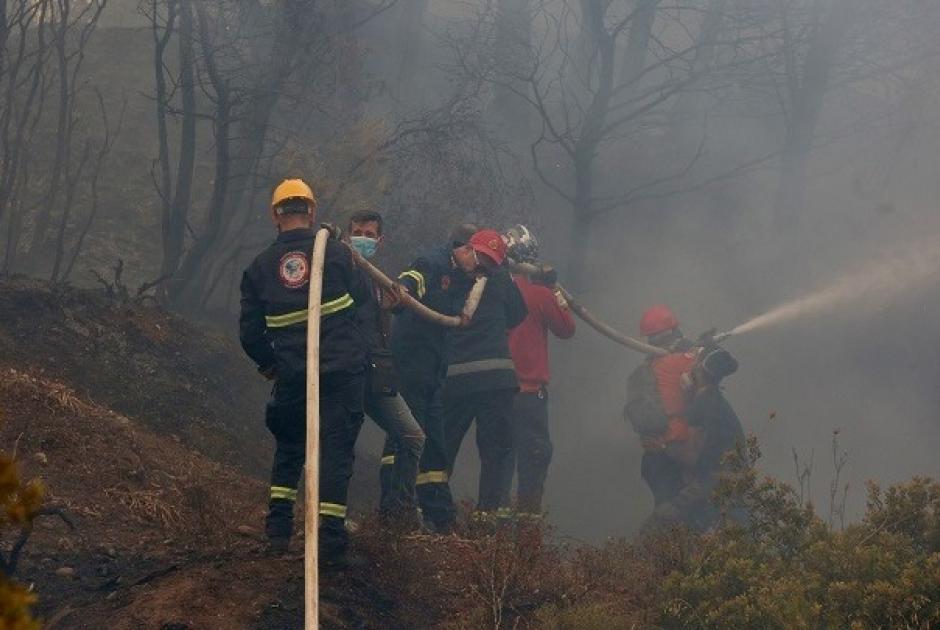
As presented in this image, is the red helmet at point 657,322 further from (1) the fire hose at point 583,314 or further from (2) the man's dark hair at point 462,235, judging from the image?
(2) the man's dark hair at point 462,235

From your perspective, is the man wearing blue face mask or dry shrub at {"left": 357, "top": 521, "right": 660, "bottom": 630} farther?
the man wearing blue face mask

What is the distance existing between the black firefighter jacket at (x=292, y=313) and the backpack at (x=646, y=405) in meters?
4.84

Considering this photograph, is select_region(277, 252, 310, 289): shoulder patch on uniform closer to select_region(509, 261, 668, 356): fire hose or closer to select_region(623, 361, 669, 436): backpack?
select_region(509, 261, 668, 356): fire hose

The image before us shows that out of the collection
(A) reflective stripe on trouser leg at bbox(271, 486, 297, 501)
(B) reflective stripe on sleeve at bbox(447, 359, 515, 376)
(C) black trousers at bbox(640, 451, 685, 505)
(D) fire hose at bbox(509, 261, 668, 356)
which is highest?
(D) fire hose at bbox(509, 261, 668, 356)

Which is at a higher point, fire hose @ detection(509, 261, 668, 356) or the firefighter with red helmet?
fire hose @ detection(509, 261, 668, 356)

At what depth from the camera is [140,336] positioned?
888 cm

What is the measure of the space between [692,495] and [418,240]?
4234 mm

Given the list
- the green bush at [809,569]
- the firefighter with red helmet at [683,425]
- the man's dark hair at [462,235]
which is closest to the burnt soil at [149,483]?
the green bush at [809,569]

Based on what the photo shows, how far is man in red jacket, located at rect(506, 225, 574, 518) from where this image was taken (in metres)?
8.99

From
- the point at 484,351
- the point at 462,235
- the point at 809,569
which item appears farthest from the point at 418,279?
the point at 809,569

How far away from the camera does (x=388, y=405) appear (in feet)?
22.6

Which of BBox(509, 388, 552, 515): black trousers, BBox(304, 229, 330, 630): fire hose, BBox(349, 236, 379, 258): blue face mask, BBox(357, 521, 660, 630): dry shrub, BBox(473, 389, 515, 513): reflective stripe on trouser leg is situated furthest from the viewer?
BBox(509, 388, 552, 515): black trousers

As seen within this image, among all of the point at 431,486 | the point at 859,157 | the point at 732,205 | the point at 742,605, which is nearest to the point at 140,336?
the point at 431,486

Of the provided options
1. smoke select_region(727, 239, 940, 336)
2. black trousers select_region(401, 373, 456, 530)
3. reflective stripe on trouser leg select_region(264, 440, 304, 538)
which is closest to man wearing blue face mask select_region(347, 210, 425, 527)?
black trousers select_region(401, 373, 456, 530)
